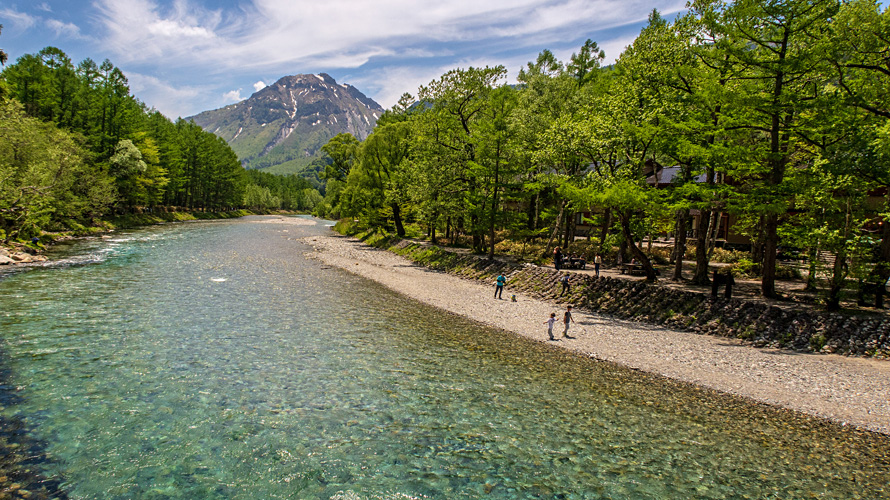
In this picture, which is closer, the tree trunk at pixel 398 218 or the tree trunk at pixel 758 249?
the tree trunk at pixel 758 249

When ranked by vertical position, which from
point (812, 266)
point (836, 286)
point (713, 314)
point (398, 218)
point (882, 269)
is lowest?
point (713, 314)

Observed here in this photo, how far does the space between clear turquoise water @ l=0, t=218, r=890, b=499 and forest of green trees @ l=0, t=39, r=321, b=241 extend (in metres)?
28.3

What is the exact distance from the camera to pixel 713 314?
21.5 metres

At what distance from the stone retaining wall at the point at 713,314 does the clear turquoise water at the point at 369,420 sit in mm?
7027

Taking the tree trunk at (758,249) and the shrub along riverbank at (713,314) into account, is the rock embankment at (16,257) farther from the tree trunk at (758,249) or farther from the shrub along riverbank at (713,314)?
the tree trunk at (758,249)

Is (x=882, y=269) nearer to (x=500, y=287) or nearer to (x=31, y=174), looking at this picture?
(x=500, y=287)

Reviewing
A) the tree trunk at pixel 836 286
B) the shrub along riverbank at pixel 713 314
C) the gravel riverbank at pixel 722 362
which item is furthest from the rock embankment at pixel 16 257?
the tree trunk at pixel 836 286

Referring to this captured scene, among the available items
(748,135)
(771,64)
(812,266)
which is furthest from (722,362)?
(748,135)

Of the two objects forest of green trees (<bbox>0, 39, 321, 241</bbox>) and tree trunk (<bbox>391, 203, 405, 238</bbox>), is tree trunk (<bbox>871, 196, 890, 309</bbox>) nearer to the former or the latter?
tree trunk (<bbox>391, 203, 405, 238</bbox>)

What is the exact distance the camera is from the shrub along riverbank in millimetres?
17375

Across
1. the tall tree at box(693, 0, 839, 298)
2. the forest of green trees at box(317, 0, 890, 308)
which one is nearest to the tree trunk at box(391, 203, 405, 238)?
the forest of green trees at box(317, 0, 890, 308)

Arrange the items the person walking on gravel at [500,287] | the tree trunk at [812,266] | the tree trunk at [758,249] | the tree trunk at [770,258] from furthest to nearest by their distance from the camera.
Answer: the person walking on gravel at [500,287]
the tree trunk at [758,249]
the tree trunk at [770,258]
the tree trunk at [812,266]

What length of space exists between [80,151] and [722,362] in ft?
242

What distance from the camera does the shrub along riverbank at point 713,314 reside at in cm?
1738
